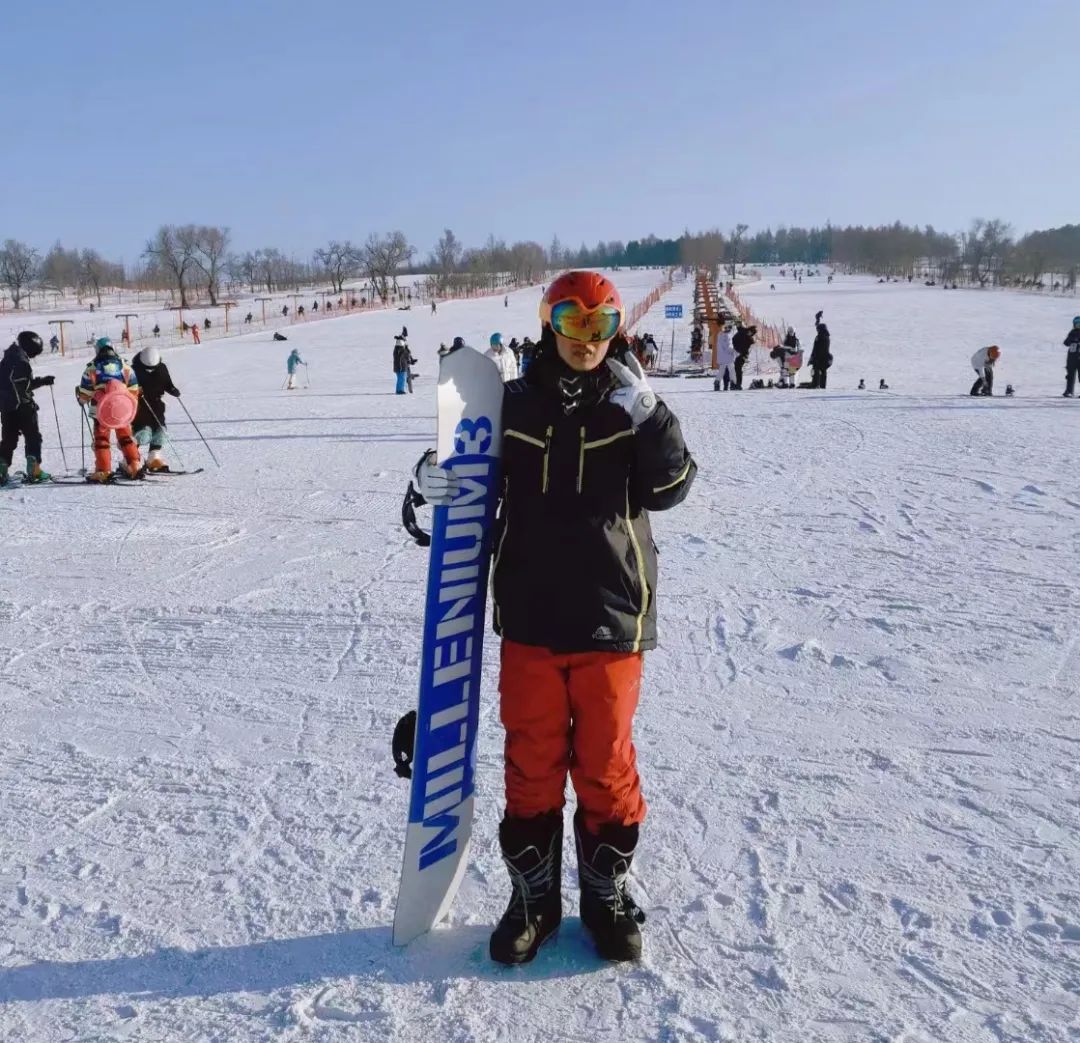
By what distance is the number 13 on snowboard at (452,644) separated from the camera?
7.49ft

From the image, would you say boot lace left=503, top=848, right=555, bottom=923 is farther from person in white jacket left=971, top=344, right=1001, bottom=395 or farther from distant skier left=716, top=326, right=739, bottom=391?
distant skier left=716, top=326, right=739, bottom=391

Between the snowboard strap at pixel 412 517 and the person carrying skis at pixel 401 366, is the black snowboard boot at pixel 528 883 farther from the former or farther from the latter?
the person carrying skis at pixel 401 366

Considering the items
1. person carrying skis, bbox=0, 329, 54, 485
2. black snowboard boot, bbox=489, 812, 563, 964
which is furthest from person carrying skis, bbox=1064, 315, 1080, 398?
black snowboard boot, bbox=489, 812, 563, 964

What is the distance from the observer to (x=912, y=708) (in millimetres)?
3752

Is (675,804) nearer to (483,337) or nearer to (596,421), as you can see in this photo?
(596,421)

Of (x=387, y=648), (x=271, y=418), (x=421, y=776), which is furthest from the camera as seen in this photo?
(x=271, y=418)

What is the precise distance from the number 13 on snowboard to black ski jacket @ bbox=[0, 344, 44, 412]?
771 centimetres

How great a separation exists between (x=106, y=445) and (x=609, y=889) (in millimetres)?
8034

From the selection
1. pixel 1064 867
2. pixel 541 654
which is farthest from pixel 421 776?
pixel 1064 867

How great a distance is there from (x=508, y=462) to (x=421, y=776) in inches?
35.2

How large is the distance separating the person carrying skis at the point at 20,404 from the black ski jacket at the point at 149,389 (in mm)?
872

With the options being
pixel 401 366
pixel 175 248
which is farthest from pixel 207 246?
pixel 401 366

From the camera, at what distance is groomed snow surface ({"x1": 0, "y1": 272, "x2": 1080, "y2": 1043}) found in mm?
2180

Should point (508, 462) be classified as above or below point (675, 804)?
above
